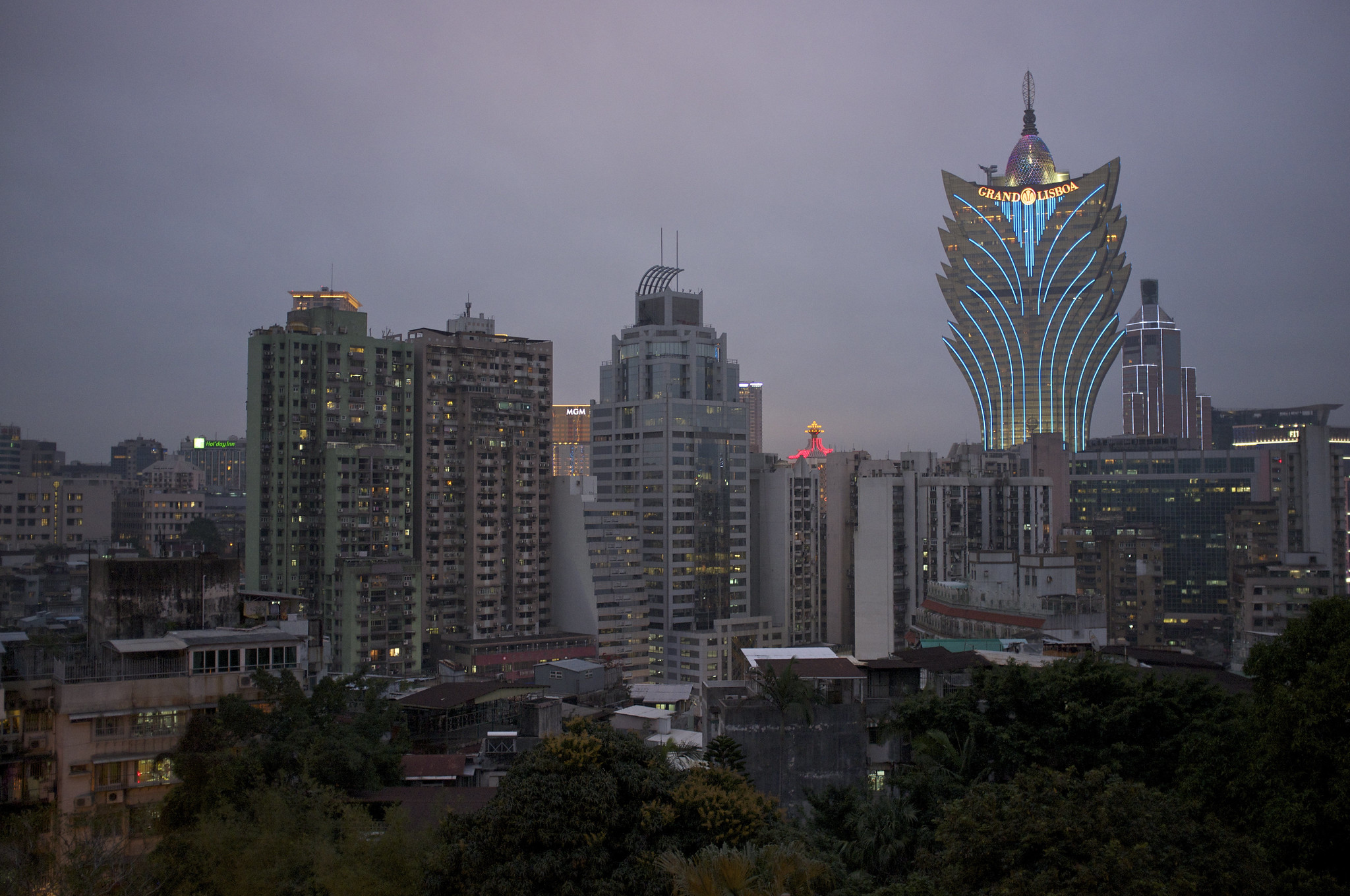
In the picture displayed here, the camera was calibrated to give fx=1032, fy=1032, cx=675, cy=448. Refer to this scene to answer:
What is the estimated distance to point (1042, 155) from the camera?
136m

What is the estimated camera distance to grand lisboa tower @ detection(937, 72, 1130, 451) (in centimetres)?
12788

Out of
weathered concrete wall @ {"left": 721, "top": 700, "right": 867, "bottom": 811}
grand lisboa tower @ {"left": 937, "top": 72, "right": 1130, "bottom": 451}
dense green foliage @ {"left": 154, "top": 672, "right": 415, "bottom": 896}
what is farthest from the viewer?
grand lisboa tower @ {"left": 937, "top": 72, "right": 1130, "bottom": 451}

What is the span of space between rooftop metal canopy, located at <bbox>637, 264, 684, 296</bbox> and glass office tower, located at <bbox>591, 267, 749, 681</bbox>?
13.4ft

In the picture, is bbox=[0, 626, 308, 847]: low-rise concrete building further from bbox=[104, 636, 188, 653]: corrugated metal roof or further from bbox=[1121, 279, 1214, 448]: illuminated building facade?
bbox=[1121, 279, 1214, 448]: illuminated building facade

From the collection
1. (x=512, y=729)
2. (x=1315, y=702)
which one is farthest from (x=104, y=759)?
(x=1315, y=702)

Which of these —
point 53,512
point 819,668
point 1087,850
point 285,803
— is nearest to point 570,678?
point 819,668

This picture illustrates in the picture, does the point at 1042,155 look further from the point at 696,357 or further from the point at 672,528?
the point at 672,528

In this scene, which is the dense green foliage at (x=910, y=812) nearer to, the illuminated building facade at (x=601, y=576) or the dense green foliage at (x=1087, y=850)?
the dense green foliage at (x=1087, y=850)

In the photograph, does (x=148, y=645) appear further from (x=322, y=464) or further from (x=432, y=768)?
(x=322, y=464)

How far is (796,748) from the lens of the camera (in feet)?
63.6

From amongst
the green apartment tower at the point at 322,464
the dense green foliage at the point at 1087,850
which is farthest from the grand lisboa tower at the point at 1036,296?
the dense green foliage at the point at 1087,850

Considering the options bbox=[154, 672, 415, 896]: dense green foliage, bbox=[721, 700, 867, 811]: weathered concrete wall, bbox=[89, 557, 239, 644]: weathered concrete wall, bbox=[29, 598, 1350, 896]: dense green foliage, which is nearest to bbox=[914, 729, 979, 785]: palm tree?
bbox=[29, 598, 1350, 896]: dense green foliage

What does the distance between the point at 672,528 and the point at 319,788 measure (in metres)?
55.6

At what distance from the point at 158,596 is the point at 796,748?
17.3m
